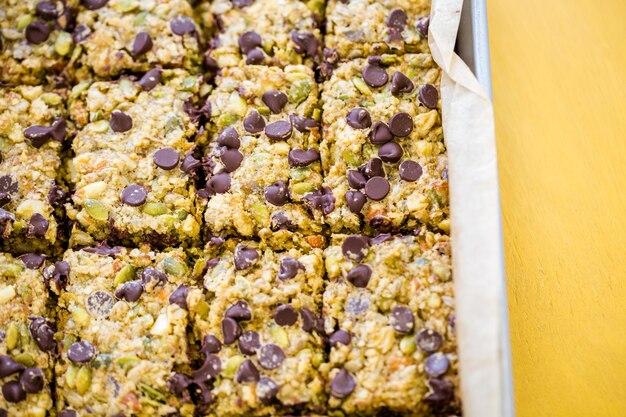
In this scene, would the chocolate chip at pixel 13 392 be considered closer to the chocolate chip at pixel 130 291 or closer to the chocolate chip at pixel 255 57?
the chocolate chip at pixel 130 291

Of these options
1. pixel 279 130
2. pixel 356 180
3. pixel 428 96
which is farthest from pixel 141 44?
pixel 428 96

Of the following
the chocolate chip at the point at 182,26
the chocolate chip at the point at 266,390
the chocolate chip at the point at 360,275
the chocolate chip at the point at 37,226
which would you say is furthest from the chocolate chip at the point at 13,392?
the chocolate chip at the point at 182,26

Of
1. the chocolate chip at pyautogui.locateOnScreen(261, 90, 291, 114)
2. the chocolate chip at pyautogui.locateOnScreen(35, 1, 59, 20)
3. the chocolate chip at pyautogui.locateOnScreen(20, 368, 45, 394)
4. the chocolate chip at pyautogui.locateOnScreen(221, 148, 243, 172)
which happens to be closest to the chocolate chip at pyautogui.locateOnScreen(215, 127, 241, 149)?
the chocolate chip at pyautogui.locateOnScreen(221, 148, 243, 172)

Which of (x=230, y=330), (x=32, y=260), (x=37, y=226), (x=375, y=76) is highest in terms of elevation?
(x=375, y=76)

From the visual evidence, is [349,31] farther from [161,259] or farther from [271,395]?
[271,395]

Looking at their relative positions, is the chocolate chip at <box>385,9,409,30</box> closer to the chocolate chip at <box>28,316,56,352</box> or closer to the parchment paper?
the parchment paper

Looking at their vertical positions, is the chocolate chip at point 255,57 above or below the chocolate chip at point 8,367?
above

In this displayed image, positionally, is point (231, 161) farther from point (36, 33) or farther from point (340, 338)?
point (36, 33)
